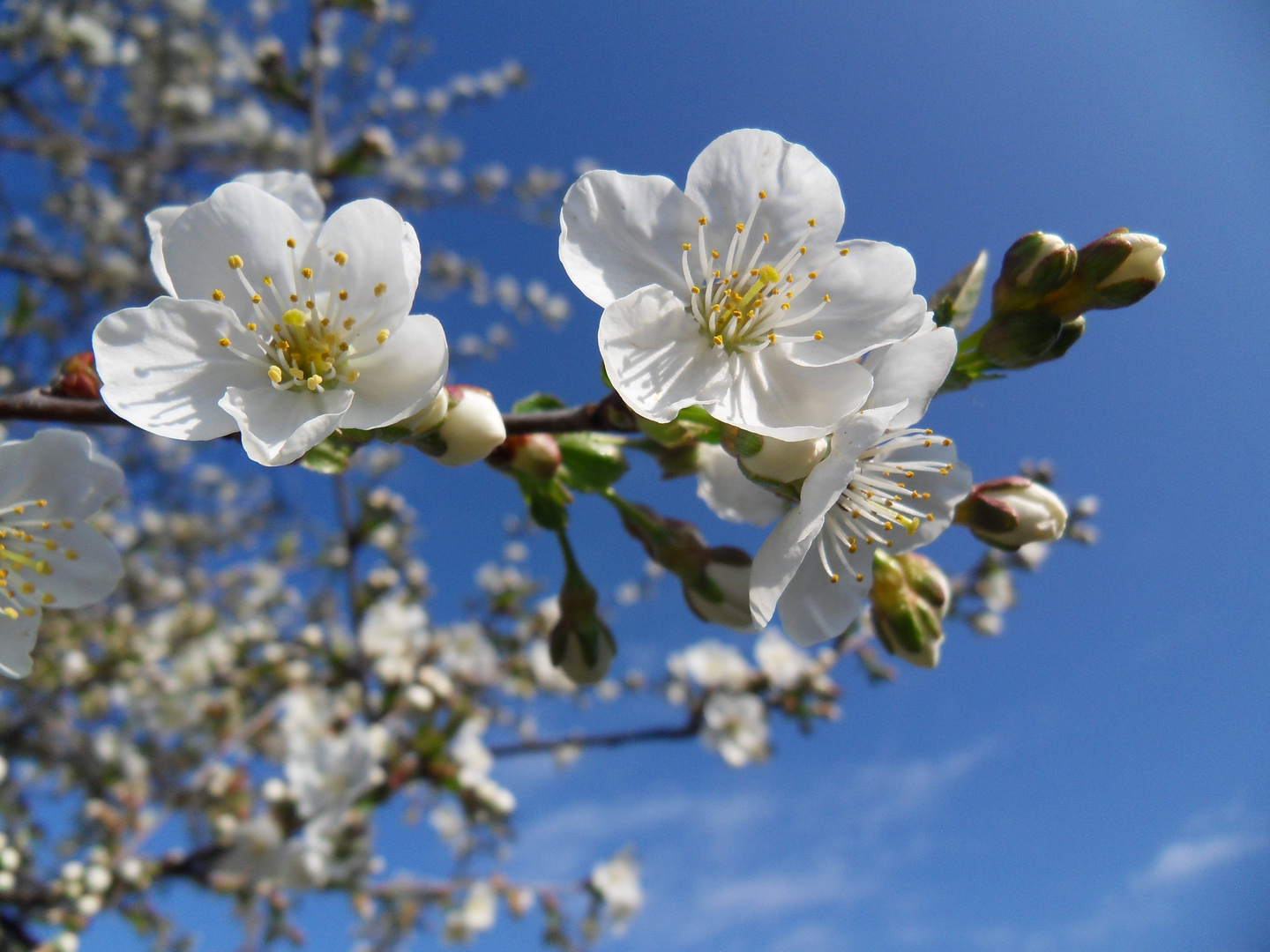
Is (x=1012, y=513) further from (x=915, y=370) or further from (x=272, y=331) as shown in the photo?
(x=272, y=331)

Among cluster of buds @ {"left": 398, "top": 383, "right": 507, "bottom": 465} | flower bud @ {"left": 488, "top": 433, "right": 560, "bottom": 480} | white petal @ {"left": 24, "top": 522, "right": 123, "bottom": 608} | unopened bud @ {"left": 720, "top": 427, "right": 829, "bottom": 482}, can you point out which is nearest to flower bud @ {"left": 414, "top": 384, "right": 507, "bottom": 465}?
cluster of buds @ {"left": 398, "top": 383, "right": 507, "bottom": 465}

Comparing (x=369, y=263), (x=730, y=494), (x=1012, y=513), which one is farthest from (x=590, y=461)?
(x=1012, y=513)

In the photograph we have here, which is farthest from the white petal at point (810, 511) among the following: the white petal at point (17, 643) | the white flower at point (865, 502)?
the white petal at point (17, 643)

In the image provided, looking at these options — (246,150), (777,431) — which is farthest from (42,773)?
(777,431)

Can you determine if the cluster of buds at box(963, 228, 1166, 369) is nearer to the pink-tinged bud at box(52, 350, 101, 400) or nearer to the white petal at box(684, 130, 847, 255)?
the white petal at box(684, 130, 847, 255)

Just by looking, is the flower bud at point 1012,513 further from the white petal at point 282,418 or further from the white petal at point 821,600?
the white petal at point 282,418

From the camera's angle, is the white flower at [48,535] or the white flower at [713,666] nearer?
the white flower at [48,535]
